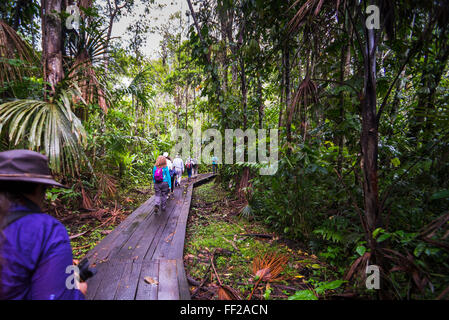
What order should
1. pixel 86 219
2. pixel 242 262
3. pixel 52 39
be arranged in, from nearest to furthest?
pixel 242 262
pixel 52 39
pixel 86 219

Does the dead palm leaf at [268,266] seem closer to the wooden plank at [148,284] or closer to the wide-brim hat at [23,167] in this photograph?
the wooden plank at [148,284]

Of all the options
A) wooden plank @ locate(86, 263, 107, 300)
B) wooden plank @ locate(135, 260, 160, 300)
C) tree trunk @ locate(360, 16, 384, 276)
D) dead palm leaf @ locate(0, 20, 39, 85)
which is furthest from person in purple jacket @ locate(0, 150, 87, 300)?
dead palm leaf @ locate(0, 20, 39, 85)

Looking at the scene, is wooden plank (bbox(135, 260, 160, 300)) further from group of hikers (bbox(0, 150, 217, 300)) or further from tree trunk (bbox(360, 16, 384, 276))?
tree trunk (bbox(360, 16, 384, 276))

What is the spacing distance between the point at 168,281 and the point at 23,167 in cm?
200

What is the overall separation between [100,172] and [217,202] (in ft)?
12.0

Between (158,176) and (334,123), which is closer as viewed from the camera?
(334,123)

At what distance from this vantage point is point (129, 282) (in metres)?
2.45

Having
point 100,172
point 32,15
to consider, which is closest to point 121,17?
point 32,15

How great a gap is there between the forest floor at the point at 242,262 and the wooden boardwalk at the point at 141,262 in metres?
0.30

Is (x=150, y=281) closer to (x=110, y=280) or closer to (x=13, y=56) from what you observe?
(x=110, y=280)

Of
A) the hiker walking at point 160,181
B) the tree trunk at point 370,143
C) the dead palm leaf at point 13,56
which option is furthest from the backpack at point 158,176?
the tree trunk at point 370,143

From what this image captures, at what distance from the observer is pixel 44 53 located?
403 cm

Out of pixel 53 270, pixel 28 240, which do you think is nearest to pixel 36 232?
pixel 28 240
